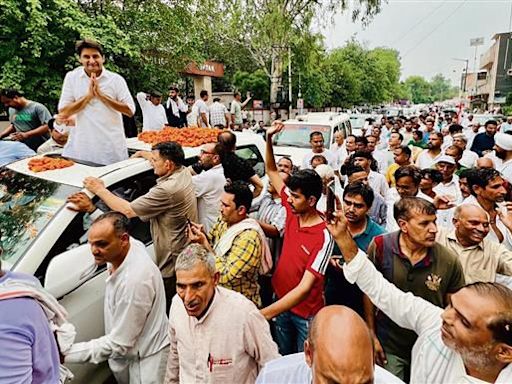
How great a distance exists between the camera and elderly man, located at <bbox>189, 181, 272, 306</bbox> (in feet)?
8.02

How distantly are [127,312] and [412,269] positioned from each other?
1734mm

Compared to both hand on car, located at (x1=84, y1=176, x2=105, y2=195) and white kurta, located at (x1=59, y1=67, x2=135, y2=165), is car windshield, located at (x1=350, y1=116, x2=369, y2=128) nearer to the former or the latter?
white kurta, located at (x1=59, y1=67, x2=135, y2=165)

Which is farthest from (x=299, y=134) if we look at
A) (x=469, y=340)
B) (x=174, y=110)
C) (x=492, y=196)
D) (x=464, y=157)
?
(x=469, y=340)

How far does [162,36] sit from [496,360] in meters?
10.7

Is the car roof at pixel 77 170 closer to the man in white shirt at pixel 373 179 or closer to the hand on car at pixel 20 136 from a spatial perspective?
the hand on car at pixel 20 136

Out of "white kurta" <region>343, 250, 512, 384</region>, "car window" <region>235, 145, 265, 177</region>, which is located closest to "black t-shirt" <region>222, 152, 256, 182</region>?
"car window" <region>235, 145, 265, 177</region>

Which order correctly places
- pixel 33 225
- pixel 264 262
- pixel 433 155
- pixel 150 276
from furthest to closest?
pixel 433 155
pixel 264 262
pixel 33 225
pixel 150 276

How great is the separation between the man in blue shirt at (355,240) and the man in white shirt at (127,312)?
4.25 feet

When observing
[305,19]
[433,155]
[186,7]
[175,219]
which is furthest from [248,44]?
[175,219]

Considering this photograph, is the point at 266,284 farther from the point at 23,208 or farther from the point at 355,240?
the point at 23,208

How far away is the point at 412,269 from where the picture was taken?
7.72 ft

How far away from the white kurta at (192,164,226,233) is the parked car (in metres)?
0.50

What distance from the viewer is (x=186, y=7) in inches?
435

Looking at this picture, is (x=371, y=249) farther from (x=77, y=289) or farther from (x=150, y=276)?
(x=77, y=289)
